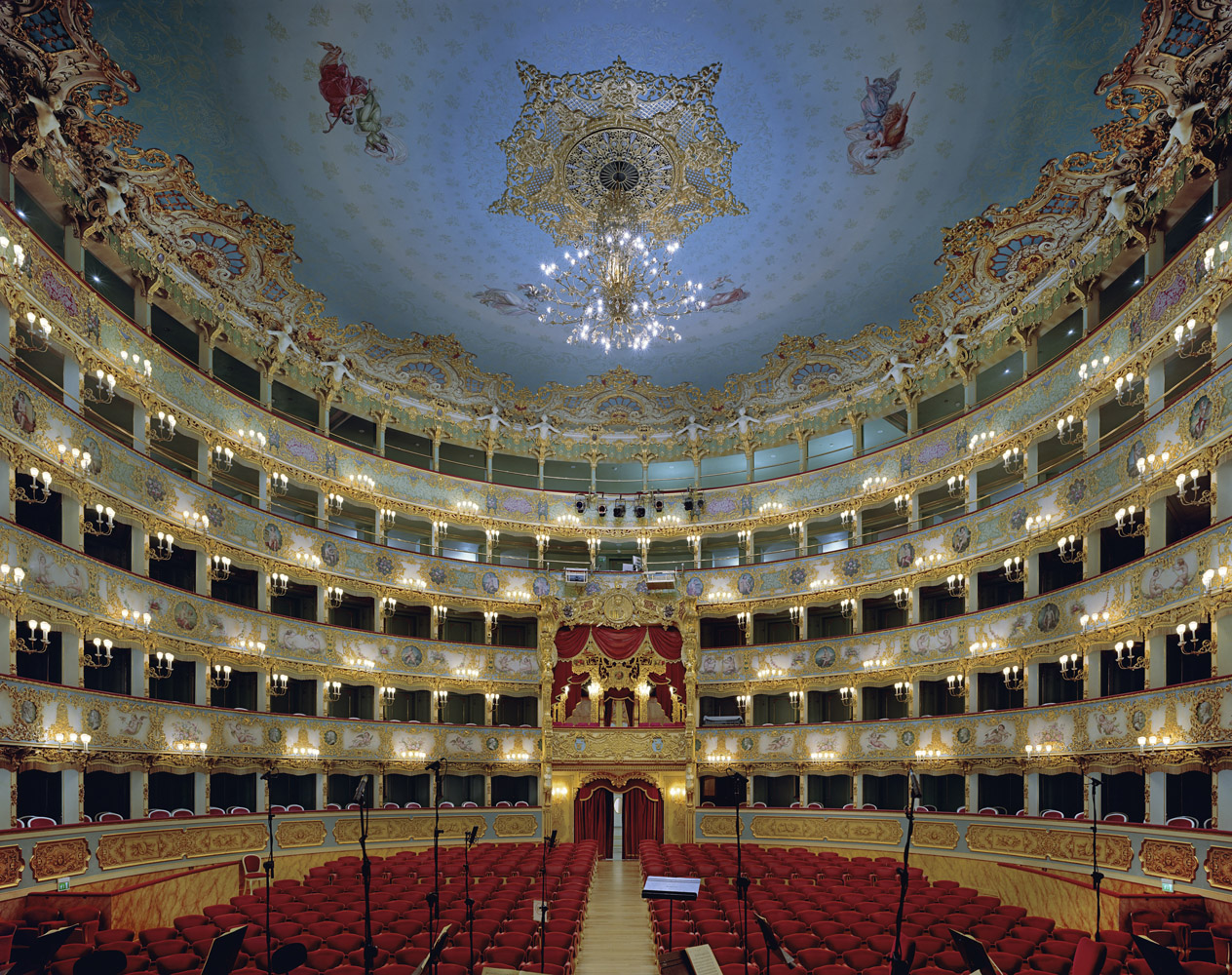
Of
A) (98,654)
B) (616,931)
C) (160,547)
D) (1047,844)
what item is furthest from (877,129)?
(98,654)

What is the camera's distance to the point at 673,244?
22469 mm

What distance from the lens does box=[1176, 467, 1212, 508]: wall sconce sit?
678 inches

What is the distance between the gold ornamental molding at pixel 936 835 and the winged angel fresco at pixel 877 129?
17.0m

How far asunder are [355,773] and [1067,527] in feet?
68.9

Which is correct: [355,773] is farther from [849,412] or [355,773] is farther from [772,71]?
[772,71]

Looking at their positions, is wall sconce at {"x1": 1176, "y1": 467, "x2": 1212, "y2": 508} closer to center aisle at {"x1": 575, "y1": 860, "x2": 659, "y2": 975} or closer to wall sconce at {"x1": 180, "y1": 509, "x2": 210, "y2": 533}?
center aisle at {"x1": 575, "y1": 860, "x2": 659, "y2": 975}

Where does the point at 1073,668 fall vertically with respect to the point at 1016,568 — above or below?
below

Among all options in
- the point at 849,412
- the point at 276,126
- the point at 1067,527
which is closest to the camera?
the point at 276,126

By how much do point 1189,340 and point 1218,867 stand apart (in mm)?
9624

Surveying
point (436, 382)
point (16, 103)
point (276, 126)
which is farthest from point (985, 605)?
point (16, 103)

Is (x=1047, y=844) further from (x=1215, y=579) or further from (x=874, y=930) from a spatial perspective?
(x=874, y=930)

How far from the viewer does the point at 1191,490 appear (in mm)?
17750

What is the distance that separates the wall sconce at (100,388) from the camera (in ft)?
64.6

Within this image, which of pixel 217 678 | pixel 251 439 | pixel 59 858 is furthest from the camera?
pixel 251 439
